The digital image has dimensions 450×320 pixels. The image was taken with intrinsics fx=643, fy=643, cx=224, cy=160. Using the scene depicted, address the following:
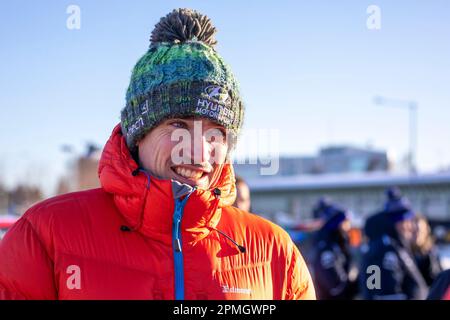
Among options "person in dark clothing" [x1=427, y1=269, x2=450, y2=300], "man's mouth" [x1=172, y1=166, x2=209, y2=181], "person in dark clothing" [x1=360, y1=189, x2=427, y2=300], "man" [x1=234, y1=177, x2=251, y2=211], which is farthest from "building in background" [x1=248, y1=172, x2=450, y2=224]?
"man's mouth" [x1=172, y1=166, x2=209, y2=181]

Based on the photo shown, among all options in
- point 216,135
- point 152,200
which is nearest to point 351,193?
point 216,135

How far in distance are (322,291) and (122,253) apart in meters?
4.59

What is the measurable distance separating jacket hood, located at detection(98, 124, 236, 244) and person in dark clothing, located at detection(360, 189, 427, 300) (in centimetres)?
262

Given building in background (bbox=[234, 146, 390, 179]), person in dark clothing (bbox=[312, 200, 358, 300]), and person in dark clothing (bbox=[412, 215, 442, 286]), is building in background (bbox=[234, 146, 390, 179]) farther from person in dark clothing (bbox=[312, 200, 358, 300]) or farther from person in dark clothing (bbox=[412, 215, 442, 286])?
person in dark clothing (bbox=[412, 215, 442, 286])

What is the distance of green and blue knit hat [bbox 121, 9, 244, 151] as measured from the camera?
2.08 metres

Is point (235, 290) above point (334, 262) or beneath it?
above

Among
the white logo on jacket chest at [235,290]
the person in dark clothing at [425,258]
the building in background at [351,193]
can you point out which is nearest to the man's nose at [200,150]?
the white logo on jacket chest at [235,290]

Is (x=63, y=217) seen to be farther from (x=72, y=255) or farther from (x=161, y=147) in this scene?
(x=161, y=147)

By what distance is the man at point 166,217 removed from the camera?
1851mm

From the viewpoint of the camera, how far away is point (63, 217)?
1910 millimetres

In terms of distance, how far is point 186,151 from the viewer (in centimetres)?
202

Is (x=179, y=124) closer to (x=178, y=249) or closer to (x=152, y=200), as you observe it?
(x=152, y=200)

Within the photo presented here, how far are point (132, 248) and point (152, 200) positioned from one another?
155mm

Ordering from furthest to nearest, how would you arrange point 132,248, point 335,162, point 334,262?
point 335,162 < point 334,262 < point 132,248
